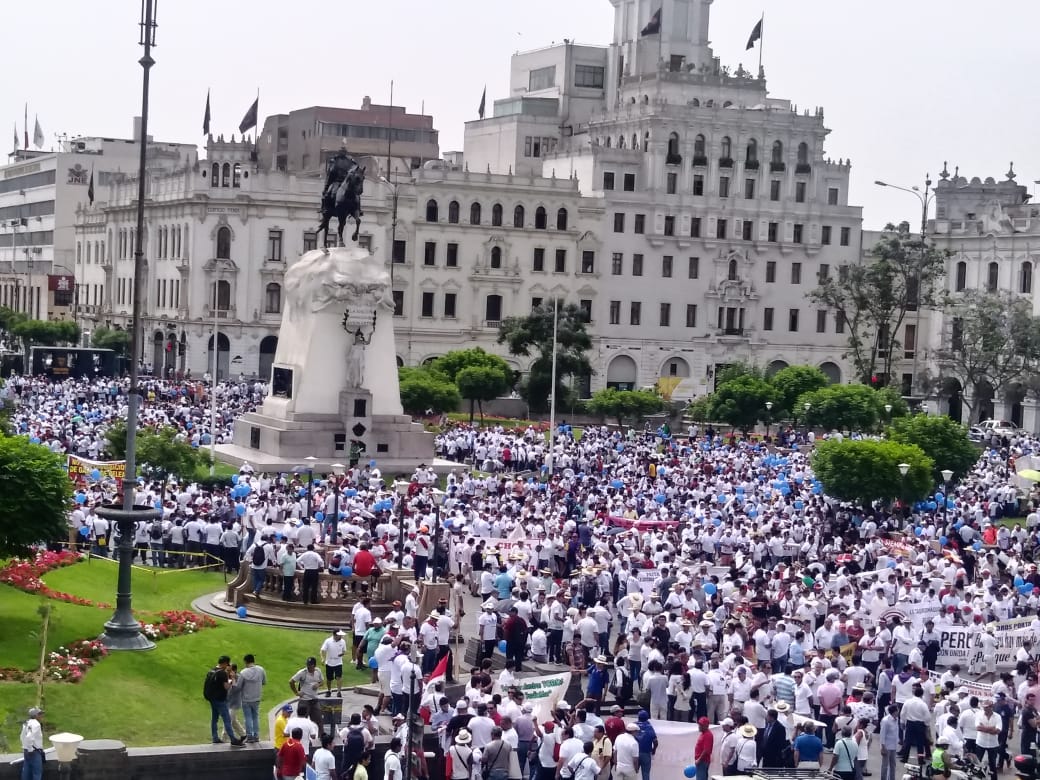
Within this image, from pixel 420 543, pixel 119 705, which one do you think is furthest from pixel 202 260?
pixel 119 705

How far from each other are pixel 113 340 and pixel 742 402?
38.6m

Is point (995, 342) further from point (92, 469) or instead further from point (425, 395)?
point (92, 469)

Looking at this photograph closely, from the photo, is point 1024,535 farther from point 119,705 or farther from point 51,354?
point 51,354

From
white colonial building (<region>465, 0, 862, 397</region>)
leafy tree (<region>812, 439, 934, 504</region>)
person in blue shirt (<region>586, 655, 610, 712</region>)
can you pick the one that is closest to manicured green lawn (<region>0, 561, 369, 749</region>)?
person in blue shirt (<region>586, 655, 610, 712</region>)

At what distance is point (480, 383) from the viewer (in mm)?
70125

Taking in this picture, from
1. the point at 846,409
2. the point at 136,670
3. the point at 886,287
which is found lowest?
the point at 136,670

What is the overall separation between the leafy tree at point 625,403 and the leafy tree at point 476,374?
391 centimetres

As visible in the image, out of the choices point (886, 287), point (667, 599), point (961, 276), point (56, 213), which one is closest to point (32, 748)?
point (667, 599)

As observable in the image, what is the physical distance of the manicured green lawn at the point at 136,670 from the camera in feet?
70.9

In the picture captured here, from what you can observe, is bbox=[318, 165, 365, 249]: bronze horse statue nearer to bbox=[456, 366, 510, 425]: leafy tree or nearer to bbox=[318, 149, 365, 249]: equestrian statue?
bbox=[318, 149, 365, 249]: equestrian statue

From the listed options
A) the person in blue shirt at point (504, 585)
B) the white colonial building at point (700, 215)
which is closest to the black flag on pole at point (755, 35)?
the white colonial building at point (700, 215)

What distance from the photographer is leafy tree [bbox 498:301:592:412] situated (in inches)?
2960

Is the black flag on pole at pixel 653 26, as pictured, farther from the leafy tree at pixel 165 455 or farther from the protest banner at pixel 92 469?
the protest banner at pixel 92 469

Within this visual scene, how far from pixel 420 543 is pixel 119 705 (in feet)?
36.9
